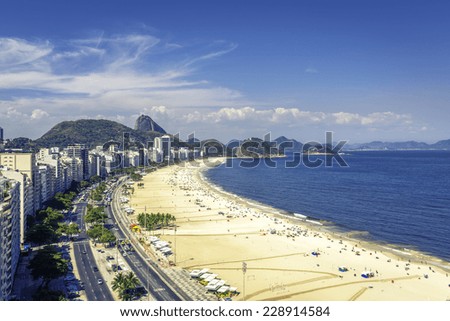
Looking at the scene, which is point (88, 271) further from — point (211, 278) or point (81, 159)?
point (81, 159)

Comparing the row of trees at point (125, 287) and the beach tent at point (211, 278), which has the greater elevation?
the row of trees at point (125, 287)

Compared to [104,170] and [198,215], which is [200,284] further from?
[104,170]

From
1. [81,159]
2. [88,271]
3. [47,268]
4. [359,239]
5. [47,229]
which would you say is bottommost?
[359,239]

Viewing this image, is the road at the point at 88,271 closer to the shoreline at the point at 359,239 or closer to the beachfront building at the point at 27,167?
the beachfront building at the point at 27,167

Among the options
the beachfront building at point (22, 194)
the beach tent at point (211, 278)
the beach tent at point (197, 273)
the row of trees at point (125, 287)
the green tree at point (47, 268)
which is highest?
the beachfront building at point (22, 194)

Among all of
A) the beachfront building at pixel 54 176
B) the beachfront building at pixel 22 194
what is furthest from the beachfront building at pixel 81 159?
the beachfront building at pixel 22 194

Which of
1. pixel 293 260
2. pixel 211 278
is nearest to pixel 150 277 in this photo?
pixel 211 278
